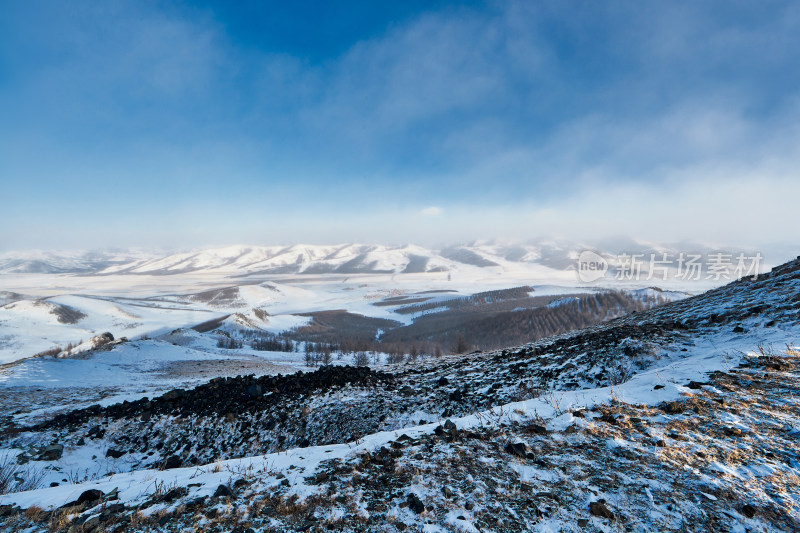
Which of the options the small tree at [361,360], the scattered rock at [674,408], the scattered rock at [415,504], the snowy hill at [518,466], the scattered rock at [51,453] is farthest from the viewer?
the small tree at [361,360]

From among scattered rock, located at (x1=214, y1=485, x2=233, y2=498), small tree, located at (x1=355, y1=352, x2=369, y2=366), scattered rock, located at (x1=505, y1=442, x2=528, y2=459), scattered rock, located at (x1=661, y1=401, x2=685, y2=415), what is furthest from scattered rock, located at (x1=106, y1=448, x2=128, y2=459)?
small tree, located at (x1=355, y1=352, x2=369, y2=366)

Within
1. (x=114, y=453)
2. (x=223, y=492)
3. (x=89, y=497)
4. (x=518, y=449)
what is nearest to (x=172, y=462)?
(x=114, y=453)

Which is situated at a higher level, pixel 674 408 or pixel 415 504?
pixel 674 408

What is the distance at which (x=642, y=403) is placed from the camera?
6.86 metres

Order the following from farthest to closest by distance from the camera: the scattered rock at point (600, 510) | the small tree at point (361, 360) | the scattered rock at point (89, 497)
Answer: the small tree at point (361, 360)
the scattered rock at point (89, 497)
the scattered rock at point (600, 510)

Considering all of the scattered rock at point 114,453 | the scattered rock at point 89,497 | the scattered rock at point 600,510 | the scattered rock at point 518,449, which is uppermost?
the scattered rock at point 600,510

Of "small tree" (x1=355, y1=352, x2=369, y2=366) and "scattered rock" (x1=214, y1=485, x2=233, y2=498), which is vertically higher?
"scattered rock" (x1=214, y1=485, x2=233, y2=498)

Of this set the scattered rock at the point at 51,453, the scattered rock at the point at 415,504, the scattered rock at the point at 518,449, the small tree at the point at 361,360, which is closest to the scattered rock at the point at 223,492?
the scattered rock at the point at 415,504

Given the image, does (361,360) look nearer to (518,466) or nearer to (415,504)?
(518,466)

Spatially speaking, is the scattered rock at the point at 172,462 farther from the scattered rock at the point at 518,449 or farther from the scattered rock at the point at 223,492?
the scattered rock at the point at 518,449

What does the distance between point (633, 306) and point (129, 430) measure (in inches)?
5301

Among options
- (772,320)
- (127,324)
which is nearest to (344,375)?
(772,320)

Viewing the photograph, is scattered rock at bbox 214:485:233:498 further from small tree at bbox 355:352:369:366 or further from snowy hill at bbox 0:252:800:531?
small tree at bbox 355:352:369:366

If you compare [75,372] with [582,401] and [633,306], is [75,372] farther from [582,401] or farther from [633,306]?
[633,306]
